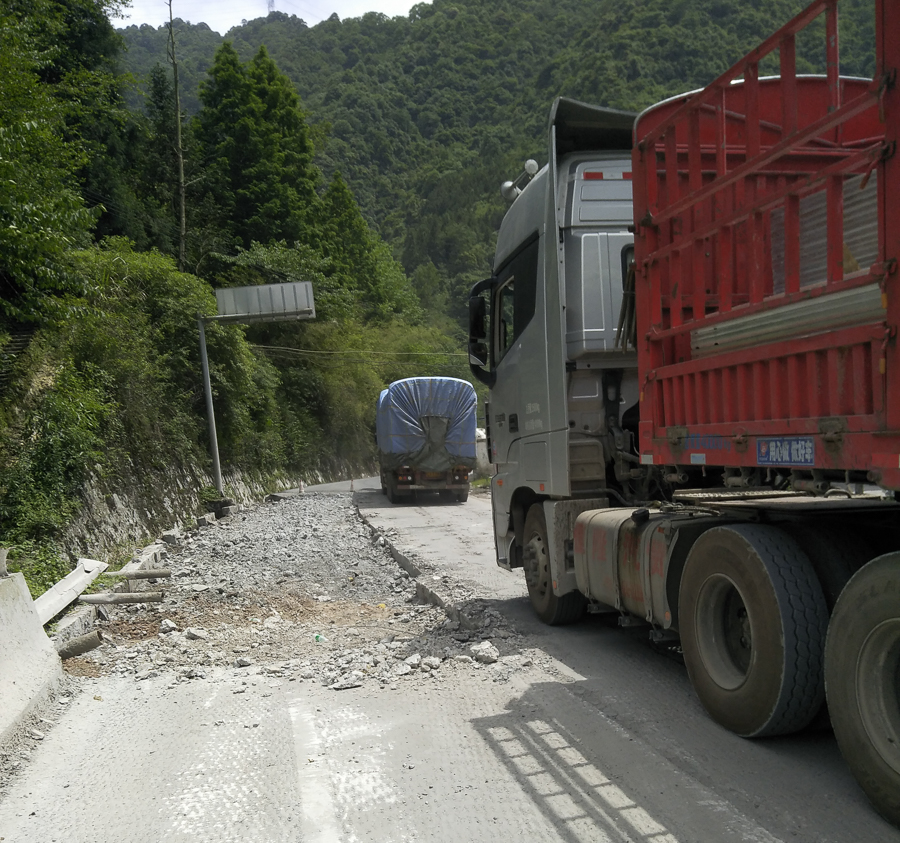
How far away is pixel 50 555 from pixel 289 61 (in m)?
108

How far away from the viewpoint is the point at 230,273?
33.8m

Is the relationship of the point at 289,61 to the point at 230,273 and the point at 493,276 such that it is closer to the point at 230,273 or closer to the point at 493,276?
the point at 230,273

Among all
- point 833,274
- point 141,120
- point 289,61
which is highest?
point 289,61

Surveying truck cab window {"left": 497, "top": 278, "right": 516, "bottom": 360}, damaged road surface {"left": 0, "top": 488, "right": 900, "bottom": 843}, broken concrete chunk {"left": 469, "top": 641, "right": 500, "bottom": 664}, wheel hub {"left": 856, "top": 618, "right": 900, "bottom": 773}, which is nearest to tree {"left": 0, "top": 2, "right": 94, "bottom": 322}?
damaged road surface {"left": 0, "top": 488, "right": 900, "bottom": 843}

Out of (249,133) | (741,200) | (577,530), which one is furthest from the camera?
(249,133)

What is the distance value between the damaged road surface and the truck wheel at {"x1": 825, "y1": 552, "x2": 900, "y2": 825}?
0.74 ft

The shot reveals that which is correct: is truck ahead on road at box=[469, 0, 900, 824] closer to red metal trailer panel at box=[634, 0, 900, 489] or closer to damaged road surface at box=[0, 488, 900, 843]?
red metal trailer panel at box=[634, 0, 900, 489]

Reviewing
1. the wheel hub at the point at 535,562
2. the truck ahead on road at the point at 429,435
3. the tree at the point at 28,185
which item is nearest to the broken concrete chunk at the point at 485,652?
the wheel hub at the point at 535,562

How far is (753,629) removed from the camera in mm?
3990

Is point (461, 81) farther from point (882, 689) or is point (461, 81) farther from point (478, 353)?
point (882, 689)

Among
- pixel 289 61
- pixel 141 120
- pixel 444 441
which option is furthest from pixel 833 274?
pixel 289 61

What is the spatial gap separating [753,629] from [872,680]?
2.65 feet

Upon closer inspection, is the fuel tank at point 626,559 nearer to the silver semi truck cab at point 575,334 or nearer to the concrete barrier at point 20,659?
the silver semi truck cab at point 575,334

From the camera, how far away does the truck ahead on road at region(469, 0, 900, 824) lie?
3.19 meters
